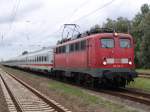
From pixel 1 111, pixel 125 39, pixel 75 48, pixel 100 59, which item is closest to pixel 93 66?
pixel 100 59

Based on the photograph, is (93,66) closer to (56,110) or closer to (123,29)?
(56,110)

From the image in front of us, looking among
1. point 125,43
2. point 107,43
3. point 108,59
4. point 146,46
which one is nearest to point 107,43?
point 107,43

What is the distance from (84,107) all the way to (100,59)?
24.3 ft

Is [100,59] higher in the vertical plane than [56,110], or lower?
higher

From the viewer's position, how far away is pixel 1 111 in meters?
15.2

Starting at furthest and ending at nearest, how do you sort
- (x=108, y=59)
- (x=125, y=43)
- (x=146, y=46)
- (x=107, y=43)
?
1. (x=146, y=46)
2. (x=125, y=43)
3. (x=107, y=43)
4. (x=108, y=59)

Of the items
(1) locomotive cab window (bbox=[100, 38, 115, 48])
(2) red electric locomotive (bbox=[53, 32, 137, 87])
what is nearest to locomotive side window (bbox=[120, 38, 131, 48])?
(2) red electric locomotive (bbox=[53, 32, 137, 87])

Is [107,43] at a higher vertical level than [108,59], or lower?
higher

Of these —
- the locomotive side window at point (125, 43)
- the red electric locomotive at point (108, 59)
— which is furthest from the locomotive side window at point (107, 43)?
the locomotive side window at point (125, 43)

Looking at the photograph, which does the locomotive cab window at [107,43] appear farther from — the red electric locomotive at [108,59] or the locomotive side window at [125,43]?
the locomotive side window at [125,43]

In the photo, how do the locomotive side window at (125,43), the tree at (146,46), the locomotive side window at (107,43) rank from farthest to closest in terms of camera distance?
the tree at (146,46), the locomotive side window at (125,43), the locomotive side window at (107,43)

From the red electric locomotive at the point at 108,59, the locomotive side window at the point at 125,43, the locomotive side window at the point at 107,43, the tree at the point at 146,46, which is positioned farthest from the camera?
the tree at the point at 146,46

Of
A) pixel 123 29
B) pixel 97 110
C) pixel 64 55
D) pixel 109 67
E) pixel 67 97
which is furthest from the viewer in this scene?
pixel 123 29

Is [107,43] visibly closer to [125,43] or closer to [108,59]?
[108,59]
